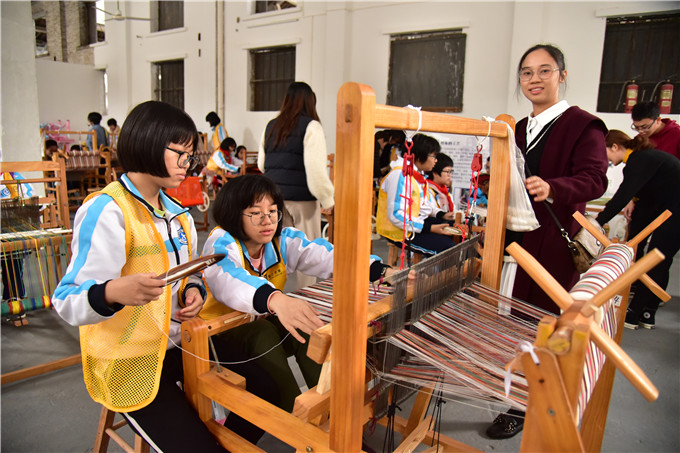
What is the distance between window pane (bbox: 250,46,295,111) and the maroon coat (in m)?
7.13

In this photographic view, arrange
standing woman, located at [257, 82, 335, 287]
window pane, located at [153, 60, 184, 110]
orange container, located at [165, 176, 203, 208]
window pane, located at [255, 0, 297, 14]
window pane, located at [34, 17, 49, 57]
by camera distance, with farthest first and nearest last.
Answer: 1. window pane, located at [34, 17, 49, 57]
2. window pane, located at [153, 60, 184, 110]
3. window pane, located at [255, 0, 297, 14]
4. orange container, located at [165, 176, 203, 208]
5. standing woman, located at [257, 82, 335, 287]

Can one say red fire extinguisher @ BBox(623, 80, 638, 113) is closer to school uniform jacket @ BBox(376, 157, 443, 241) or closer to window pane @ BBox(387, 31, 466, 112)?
window pane @ BBox(387, 31, 466, 112)

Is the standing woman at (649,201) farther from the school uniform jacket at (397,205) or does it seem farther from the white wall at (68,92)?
the white wall at (68,92)

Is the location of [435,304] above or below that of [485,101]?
below

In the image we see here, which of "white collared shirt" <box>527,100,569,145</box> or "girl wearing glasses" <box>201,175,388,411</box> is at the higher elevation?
"white collared shirt" <box>527,100,569,145</box>

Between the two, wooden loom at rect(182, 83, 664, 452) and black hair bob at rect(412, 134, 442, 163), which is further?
black hair bob at rect(412, 134, 442, 163)

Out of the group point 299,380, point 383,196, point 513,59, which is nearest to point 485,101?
point 513,59

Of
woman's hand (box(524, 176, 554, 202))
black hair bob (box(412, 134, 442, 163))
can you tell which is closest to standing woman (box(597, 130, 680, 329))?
black hair bob (box(412, 134, 442, 163))

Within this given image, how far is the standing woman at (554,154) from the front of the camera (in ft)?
4.32

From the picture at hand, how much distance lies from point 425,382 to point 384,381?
0.13 meters

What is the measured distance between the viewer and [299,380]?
6.69 ft

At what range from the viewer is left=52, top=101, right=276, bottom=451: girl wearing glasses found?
0.97 m

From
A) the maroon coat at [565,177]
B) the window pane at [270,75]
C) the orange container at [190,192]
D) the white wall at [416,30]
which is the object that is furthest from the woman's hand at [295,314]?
the window pane at [270,75]

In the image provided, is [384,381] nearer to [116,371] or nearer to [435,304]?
[435,304]
